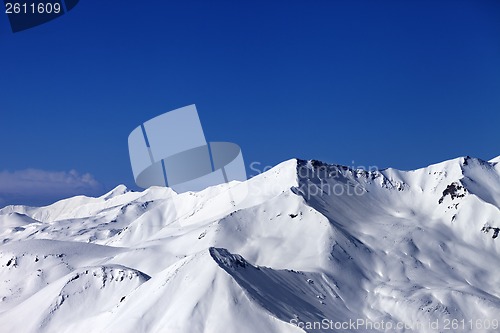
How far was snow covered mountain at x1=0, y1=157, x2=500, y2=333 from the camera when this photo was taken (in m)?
86.1

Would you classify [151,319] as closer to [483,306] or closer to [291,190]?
[483,306]

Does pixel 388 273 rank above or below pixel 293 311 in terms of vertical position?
below

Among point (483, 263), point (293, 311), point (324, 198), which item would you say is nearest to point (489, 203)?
point (483, 263)

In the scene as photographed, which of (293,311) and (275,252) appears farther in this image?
(275,252)

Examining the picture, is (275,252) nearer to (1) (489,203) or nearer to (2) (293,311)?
(2) (293,311)

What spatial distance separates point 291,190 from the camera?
178 m

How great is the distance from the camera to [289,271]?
11844 cm

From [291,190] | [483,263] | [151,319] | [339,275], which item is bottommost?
[483,263]

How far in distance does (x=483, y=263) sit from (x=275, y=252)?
200 feet

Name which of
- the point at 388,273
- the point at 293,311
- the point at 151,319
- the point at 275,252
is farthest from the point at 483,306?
the point at 151,319

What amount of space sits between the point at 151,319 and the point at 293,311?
70.7 ft

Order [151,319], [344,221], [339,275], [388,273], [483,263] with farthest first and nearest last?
[344,221] → [483,263] → [388,273] → [339,275] → [151,319]

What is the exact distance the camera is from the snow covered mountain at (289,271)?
8606 cm

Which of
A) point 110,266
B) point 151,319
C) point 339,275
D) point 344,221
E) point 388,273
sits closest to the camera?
point 151,319
